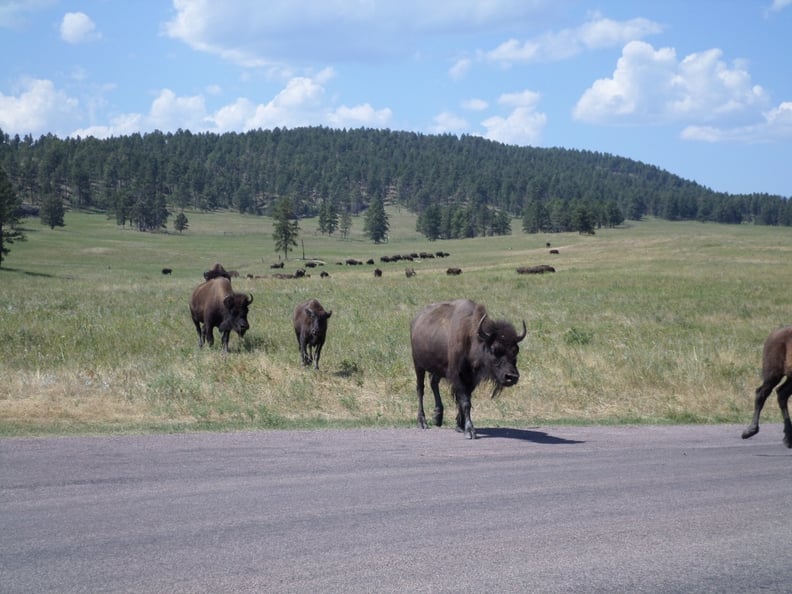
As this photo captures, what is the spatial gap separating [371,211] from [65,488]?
160647 millimetres

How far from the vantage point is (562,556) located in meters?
6.22

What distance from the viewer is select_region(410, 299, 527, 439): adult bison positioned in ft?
40.5

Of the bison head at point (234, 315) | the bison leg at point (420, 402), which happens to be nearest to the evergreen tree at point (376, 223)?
the bison head at point (234, 315)

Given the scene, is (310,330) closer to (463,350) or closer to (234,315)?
(234,315)

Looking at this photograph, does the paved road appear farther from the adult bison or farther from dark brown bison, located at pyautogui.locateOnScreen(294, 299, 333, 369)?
dark brown bison, located at pyautogui.locateOnScreen(294, 299, 333, 369)

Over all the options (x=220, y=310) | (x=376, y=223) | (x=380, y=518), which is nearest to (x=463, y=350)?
(x=380, y=518)

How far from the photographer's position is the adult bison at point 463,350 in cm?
1236

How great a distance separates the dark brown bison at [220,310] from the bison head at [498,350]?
1063 centimetres

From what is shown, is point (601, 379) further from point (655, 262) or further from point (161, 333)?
point (655, 262)

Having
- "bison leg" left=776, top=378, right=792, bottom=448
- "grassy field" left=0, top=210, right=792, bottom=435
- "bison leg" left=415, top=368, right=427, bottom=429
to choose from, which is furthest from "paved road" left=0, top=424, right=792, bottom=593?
"grassy field" left=0, top=210, right=792, bottom=435

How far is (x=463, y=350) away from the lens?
13.0 m

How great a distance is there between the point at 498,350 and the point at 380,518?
5632 mm

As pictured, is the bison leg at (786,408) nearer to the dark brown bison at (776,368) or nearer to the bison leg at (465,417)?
the dark brown bison at (776,368)

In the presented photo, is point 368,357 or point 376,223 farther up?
point 376,223
